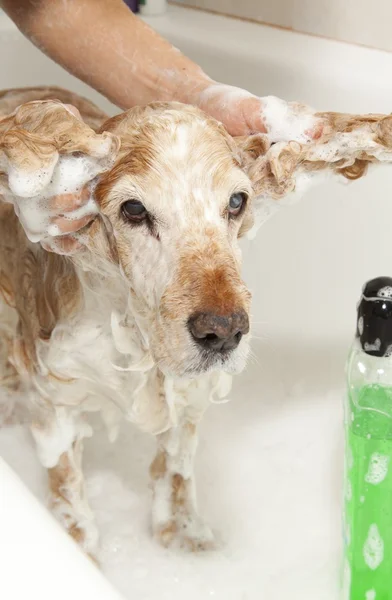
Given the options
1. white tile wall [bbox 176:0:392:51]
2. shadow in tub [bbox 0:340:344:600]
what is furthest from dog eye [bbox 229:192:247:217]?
white tile wall [bbox 176:0:392:51]

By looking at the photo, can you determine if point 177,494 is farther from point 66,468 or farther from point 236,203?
point 236,203

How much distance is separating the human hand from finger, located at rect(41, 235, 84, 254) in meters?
0.25

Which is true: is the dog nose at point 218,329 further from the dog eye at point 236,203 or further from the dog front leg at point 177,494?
the dog front leg at point 177,494

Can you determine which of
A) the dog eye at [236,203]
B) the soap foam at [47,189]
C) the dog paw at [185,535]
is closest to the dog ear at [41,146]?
the soap foam at [47,189]

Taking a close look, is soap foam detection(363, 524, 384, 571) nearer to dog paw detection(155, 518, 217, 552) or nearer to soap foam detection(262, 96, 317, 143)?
dog paw detection(155, 518, 217, 552)

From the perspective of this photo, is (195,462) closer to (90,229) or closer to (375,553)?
(375,553)

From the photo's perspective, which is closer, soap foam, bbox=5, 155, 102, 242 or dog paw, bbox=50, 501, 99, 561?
soap foam, bbox=5, 155, 102, 242

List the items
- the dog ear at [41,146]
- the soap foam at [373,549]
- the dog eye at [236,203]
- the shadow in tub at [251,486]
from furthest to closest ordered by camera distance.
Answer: the shadow in tub at [251,486]
the soap foam at [373,549]
the dog eye at [236,203]
the dog ear at [41,146]

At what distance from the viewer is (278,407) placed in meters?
1.41

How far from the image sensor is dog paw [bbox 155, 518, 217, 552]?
3.69 feet

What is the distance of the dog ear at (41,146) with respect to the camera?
2.06ft

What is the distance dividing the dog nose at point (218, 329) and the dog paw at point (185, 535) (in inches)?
21.4

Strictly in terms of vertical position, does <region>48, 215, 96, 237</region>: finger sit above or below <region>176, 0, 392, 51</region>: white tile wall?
below

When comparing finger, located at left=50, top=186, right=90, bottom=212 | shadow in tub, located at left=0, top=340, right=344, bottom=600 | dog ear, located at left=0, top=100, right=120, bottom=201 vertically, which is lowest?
shadow in tub, located at left=0, top=340, right=344, bottom=600
